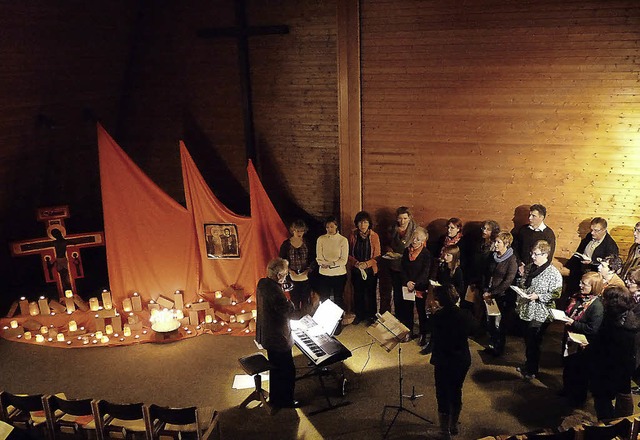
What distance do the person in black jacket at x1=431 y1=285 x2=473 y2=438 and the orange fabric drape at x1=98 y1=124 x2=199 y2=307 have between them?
4078 millimetres

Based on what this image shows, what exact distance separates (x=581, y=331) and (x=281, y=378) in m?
3.00

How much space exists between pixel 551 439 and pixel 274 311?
2620 millimetres

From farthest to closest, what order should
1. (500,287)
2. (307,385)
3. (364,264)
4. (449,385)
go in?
(364,264), (500,287), (307,385), (449,385)

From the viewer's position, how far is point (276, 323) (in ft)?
18.9

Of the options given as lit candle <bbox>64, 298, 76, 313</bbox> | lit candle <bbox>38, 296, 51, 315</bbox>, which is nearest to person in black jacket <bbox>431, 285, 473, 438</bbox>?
lit candle <bbox>64, 298, 76, 313</bbox>

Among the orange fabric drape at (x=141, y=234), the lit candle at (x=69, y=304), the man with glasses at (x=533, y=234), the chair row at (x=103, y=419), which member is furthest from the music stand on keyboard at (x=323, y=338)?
the lit candle at (x=69, y=304)

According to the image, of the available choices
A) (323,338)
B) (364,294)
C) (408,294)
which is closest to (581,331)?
(408,294)

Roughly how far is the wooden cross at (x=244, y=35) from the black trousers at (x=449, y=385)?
465 centimetres

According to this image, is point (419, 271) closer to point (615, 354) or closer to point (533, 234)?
point (533, 234)

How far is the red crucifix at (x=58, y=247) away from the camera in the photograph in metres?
8.10

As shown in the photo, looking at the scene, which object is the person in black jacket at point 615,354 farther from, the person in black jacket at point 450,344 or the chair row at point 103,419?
the chair row at point 103,419

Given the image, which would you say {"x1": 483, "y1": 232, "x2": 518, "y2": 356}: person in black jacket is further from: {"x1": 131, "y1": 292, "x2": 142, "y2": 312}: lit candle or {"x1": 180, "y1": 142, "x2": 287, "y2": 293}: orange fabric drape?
{"x1": 131, "y1": 292, "x2": 142, "y2": 312}: lit candle

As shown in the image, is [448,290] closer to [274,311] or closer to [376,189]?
[274,311]

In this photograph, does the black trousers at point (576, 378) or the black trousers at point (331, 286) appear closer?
the black trousers at point (576, 378)
